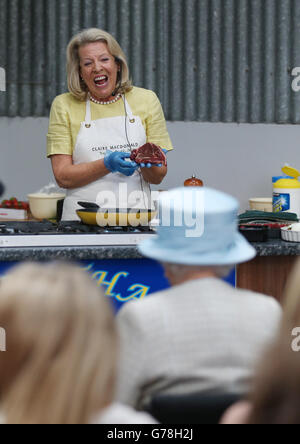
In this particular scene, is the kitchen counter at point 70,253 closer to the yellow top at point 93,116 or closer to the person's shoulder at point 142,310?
the yellow top at point 93,116

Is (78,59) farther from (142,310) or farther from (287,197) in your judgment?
(142,310)

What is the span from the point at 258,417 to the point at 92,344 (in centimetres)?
29

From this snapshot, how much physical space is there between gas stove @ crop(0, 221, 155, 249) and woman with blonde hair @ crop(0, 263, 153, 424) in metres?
1.46

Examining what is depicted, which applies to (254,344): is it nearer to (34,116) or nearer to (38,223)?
(38,223)

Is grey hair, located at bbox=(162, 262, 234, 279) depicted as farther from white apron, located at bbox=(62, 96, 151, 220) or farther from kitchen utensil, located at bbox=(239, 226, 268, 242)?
white apron, located at bbox=(62, 96, 151, 220)

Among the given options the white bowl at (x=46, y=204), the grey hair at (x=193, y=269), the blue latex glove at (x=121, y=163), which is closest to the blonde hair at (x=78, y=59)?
the blue latex glove at (x=121, y=163)

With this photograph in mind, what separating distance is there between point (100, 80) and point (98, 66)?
0.24 feet

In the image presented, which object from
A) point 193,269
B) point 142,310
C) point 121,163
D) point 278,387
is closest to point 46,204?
point 121,163

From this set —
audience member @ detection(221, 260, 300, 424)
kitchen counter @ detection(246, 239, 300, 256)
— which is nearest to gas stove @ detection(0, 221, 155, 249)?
kitchen counter @ detection(246, 239, 300, 256)

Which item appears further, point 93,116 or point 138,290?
point 93,116

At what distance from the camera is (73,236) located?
102 inches

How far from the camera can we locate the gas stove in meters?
2.56

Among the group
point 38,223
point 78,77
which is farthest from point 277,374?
point 78,77

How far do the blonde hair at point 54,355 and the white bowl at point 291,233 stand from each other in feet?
5.82
